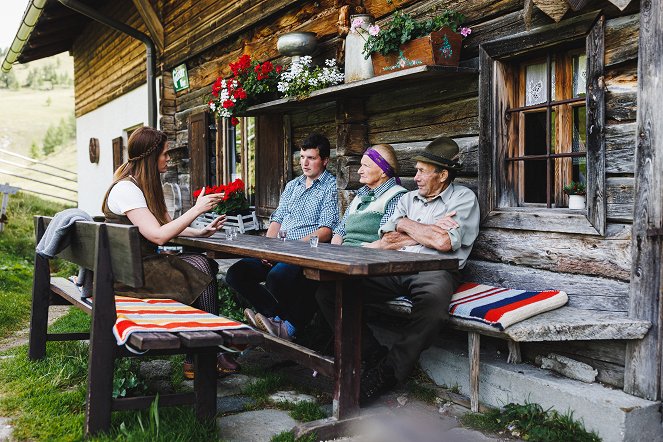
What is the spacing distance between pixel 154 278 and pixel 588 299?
2.27 meters

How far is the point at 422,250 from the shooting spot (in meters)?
3.70

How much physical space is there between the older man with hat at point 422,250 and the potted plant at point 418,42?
49 centimetres

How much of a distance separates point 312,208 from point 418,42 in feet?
4.99

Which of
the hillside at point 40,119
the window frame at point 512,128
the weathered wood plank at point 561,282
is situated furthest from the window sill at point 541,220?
the hillside at point 40,119

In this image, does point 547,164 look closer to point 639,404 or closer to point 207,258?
point 639,404

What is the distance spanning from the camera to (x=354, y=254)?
316cm

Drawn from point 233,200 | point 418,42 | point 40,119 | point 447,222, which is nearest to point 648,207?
point 447,222

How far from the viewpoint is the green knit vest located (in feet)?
13.7

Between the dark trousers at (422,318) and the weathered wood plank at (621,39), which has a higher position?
the weathered wood plank at (621,39)

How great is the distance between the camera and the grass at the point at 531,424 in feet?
9.33

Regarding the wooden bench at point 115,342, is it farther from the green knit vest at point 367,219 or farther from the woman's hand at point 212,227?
the green knit vest at point 367,219

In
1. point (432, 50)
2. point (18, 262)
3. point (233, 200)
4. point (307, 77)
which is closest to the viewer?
point (432, 50)

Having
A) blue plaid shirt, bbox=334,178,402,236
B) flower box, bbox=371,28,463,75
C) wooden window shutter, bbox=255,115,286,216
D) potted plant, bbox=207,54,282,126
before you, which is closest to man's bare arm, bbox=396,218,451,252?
blue plaid shirt, bbox=334,178,402,236

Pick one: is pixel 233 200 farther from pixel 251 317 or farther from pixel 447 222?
pixel 447 222
